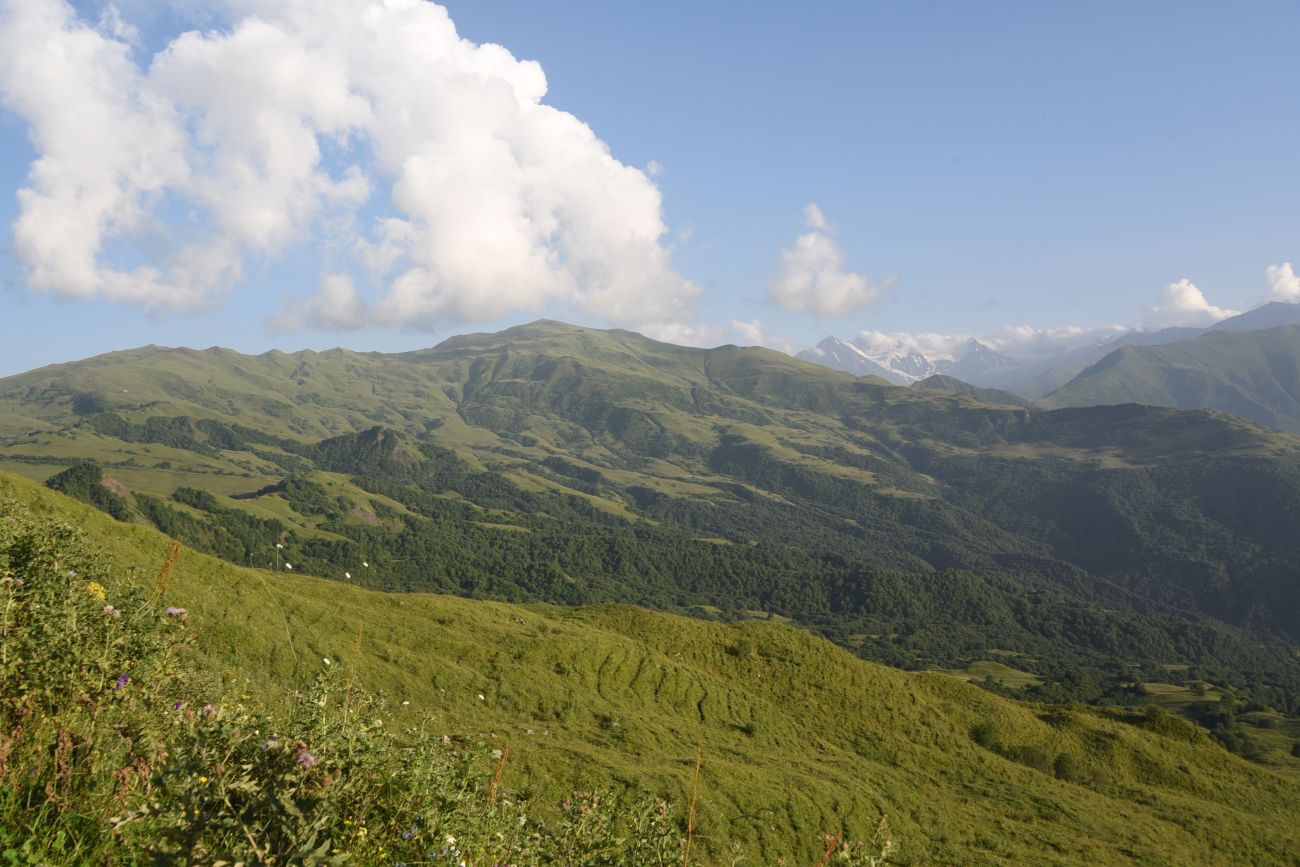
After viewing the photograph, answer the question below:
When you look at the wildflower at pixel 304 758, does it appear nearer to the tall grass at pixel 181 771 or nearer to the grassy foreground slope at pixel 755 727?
the tall grass at pixel 181 771

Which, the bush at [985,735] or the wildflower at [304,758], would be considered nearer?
the wildflower at [304,758]

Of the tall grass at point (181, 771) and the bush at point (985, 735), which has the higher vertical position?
the tall grass at point (181, 771)

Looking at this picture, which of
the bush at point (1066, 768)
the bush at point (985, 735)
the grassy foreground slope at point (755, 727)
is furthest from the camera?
the bush at point (985, 735)

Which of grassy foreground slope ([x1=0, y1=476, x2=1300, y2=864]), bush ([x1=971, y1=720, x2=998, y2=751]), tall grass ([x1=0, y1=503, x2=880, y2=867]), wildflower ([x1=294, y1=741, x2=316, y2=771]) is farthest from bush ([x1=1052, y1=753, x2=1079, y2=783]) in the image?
wildflower ([x1=294, y1=741, x2=316, y2=771])

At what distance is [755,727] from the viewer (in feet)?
215

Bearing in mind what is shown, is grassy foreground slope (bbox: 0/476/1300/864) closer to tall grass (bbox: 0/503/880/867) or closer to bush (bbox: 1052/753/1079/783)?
bush (bbox: 1052/753/1079/783)

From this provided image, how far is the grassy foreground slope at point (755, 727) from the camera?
46094mm

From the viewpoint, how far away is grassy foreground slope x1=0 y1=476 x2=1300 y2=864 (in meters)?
46.1

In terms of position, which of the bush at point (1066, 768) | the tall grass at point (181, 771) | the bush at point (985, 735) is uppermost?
the tall grass at point (181, 771)

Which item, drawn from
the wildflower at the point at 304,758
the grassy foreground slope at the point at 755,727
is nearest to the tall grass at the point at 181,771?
the wildflower at the point at 304,758

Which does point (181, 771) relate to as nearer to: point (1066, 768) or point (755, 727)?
point (755, 727)

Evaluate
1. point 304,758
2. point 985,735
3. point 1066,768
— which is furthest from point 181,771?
point 1066,768

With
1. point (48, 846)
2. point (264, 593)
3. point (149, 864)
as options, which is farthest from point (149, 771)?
point (264, 593)

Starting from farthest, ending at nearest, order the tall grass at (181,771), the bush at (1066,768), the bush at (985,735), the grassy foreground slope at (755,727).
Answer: the bush at (985,735) → the bush at (1066,768) → the grassy foreground slope at (755,727) → the tall grass at (181,771)
